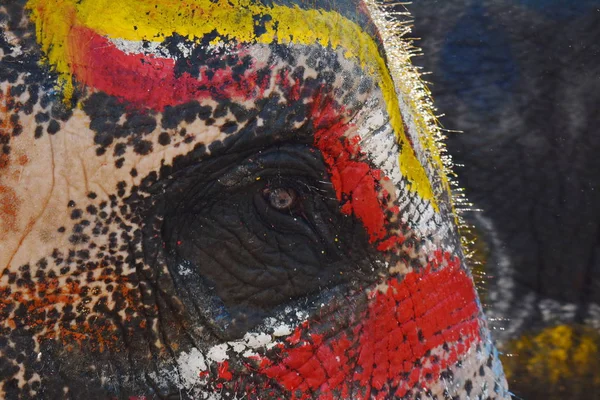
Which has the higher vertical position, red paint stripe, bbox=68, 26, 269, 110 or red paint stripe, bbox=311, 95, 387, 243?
red paint stripe, bbox=68, 26, 269, 110

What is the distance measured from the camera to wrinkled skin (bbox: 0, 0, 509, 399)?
1385 mm

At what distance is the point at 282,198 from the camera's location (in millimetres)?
1561

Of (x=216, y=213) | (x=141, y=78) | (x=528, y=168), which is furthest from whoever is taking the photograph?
(x=528, y=168)

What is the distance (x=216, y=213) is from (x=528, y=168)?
3.91ft

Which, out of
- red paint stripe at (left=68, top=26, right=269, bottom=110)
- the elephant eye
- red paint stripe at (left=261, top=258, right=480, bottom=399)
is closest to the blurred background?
red paint stripe at (left=261, top=258, right=480, bottom=399)

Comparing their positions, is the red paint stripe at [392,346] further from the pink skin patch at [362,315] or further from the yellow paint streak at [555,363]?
the yellow paint streak at [555,363]

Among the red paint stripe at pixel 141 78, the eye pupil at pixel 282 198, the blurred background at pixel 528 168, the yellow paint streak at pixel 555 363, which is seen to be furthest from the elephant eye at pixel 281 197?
the yellow paint streak at pixel 555 363

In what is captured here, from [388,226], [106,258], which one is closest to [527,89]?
[388,226]

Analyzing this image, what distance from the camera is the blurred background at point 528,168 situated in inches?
94.5

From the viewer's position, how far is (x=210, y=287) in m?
1.52

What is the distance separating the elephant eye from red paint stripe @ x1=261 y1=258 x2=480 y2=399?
21 centimetres

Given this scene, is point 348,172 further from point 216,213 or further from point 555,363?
point 555,363

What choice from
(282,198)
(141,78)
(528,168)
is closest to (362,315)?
(282,198)

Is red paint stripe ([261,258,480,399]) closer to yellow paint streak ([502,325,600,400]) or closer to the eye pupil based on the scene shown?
the eye pupil
